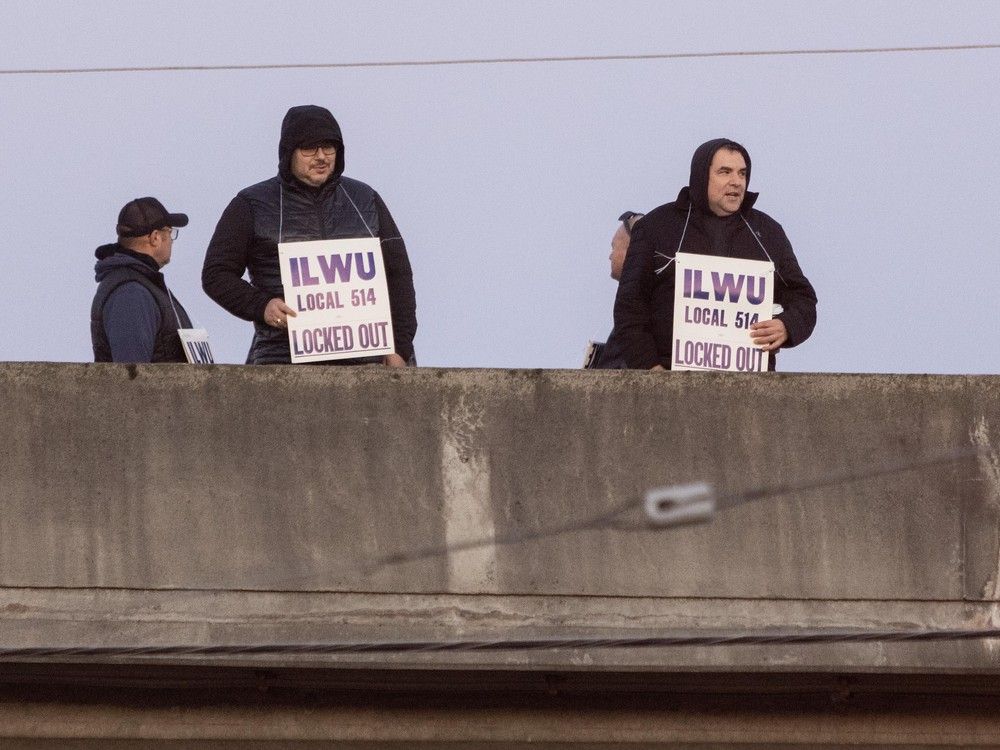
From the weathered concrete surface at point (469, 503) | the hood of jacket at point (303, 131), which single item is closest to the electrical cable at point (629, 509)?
the weathered concrete surface at point (469, 503)

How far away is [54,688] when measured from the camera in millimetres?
9867

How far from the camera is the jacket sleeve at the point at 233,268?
10352 mm

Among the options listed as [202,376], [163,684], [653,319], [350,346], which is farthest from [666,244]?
[163,684]

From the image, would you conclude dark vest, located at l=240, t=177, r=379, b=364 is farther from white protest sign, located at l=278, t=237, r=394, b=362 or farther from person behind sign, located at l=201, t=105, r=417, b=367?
white protest sign, located at l=278, t=237, r=394, b=362

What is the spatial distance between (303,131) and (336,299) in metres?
0.79

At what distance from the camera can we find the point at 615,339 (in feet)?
34.7

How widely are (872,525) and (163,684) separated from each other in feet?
10.1

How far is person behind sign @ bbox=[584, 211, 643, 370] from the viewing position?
1061 cm

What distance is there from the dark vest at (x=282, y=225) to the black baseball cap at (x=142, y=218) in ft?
1.39

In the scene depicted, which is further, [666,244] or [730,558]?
[666,244]

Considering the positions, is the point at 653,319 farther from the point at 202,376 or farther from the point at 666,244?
the point at 202,376

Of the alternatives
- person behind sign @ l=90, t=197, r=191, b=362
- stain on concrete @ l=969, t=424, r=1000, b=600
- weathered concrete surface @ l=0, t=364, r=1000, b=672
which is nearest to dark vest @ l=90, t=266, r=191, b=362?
person behind sign @ l=90, t=197, r=191, b=362

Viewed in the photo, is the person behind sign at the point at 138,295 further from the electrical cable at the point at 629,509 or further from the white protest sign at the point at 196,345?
the electrical cable at the point at 629,509

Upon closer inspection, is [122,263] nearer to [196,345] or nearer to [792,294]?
[196,345]
